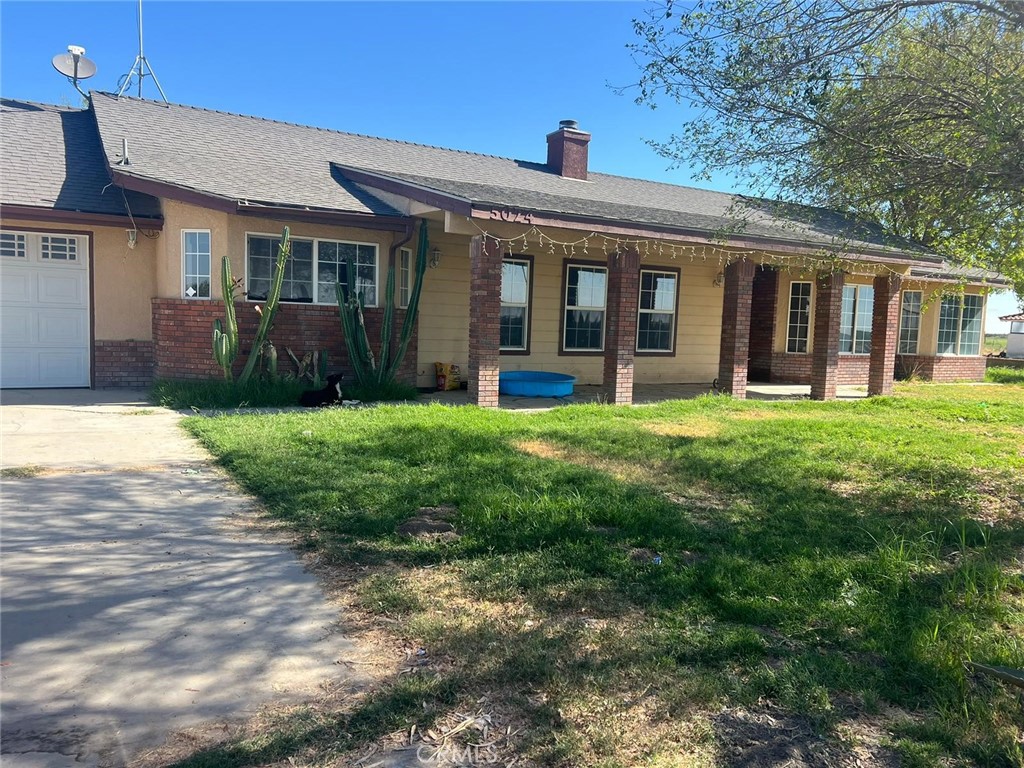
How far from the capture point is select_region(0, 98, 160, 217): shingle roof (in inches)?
425

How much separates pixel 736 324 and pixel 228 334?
817 cm

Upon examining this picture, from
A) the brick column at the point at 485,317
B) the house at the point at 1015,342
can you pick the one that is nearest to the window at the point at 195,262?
the brick column at the point at 485,317

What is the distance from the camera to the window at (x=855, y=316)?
17.4 meters

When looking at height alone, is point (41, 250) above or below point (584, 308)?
above

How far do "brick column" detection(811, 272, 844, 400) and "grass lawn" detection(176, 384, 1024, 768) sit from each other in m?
5.47

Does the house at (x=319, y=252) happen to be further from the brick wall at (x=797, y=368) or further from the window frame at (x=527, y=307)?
the brick wall at (x=797, y=368)

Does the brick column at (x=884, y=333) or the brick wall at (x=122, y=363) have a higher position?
the brick column at (x=884, y=333)

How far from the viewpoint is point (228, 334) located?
10.2 m

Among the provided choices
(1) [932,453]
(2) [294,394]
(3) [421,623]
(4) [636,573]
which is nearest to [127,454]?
(2) [294,394]

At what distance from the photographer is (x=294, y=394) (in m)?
10.4

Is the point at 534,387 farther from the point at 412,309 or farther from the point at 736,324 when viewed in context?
the point at 736,324

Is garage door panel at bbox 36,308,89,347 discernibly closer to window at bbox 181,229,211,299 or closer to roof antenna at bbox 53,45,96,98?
window at bbox 181,229,211,299

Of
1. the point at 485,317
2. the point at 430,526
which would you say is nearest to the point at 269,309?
the point at 485,317

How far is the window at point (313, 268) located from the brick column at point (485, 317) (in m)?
2.13
